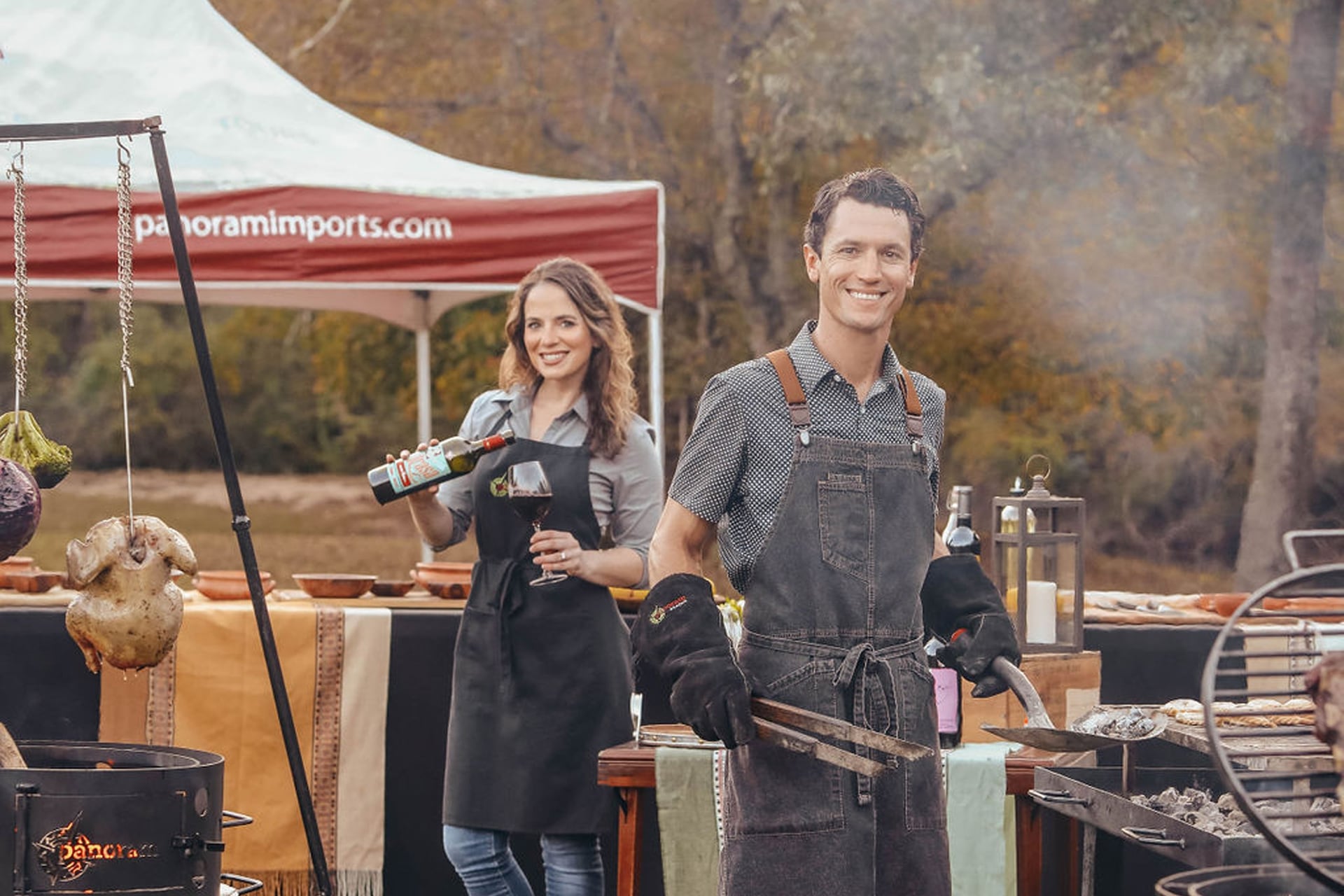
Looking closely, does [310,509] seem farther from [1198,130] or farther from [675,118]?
[1198,130]

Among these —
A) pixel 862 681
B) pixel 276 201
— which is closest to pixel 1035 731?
pixel 862 681

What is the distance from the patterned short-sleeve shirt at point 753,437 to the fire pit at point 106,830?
3.65 feet

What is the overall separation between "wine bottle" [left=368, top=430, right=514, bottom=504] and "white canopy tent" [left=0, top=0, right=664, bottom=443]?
133 centimetres

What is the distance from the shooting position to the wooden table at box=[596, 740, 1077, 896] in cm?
379

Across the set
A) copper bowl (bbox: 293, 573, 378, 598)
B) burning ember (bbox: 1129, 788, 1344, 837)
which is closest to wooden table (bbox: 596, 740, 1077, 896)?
burning ember (bbox: 1129, 788, 1344, 837)

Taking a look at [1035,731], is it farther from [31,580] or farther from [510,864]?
[31,580]

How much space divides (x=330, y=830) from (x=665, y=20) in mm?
13339

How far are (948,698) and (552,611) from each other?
100 centimetres

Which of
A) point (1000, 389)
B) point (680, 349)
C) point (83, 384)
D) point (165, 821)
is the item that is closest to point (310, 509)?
point (83, 384)

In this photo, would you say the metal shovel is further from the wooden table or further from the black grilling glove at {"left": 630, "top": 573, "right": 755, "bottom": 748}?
the wooden table

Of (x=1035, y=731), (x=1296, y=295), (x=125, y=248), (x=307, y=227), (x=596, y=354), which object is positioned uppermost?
(x=1296, y=295)

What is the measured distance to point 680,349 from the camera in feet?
53.8

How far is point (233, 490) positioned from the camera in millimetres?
3533

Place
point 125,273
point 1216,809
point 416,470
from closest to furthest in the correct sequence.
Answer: point 1216,809 < point 125,273 < point 416,470
